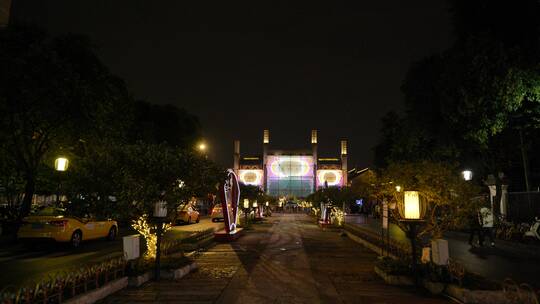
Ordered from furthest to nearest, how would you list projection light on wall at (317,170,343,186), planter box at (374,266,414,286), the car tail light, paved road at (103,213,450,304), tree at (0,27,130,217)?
1. projection light on wall at (317,170,343,186)
2. tree at (0,27,130,217)
3. the car tail light
4. planter box at (374,266,414,286)
5. paved road at (103,213,450,304)

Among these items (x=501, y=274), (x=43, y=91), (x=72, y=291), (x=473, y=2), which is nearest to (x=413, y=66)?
(x=473, y=2)

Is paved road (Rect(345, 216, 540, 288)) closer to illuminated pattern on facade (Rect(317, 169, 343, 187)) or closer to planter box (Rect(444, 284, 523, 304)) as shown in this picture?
planter box (Rect(444, 284, 523, 304))

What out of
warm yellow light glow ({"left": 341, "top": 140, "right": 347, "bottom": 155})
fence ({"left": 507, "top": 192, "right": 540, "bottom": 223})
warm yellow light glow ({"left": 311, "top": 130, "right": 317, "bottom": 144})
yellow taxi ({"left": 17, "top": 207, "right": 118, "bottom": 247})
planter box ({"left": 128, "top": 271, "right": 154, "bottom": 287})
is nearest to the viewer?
planter box ({"left": 128, "top": 271, "right": 154, "bottom": 287})

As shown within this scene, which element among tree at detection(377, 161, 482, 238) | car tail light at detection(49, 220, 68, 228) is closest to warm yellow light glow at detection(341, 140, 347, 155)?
car tail light at detection(49, 220, 68, 228)

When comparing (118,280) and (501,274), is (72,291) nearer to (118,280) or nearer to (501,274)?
(118,280)

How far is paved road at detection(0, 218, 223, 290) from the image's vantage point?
999 centimetres

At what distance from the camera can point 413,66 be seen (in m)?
21.0

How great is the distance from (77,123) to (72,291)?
45.4ft

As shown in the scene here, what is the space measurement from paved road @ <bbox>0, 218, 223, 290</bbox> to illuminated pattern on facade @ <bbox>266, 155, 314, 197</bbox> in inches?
3367

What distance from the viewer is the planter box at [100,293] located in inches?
258

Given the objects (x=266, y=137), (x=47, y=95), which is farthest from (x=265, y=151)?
(x=47, y=95)

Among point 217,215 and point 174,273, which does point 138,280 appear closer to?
point 174,273

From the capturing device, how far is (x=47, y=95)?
17.1m

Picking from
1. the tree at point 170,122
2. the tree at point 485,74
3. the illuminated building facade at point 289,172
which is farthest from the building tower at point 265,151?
the tree at point 485,74
